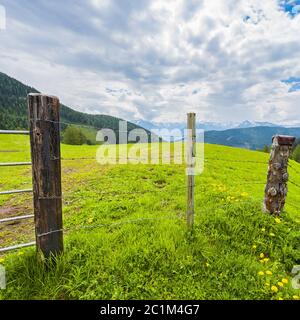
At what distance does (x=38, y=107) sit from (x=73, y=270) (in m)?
2.56

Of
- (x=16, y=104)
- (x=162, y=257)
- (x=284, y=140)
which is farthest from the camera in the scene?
(x=16, y=104)

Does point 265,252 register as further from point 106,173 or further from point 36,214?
point 106,173

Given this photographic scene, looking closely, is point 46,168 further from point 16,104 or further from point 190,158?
point 16,104

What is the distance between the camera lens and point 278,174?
4844mm

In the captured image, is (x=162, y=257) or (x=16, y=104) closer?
(x=162, y=257)

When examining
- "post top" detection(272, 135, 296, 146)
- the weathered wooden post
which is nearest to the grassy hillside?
the weathered wooden post

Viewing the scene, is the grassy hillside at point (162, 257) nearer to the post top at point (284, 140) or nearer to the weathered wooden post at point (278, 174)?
the weathered wooden post at point (278, 174)

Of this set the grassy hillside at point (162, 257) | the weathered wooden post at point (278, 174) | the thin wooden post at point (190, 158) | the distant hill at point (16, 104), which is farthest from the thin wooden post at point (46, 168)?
the distant hill at point (16, 104)

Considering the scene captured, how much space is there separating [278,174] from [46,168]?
16.0 feet

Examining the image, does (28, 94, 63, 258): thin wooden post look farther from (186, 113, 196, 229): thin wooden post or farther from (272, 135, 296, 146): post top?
(272, 135, 296, 146): post top

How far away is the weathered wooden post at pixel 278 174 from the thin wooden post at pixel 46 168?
4607 mm

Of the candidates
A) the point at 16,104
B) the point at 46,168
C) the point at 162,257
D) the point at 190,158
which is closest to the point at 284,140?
the point at 190,158
